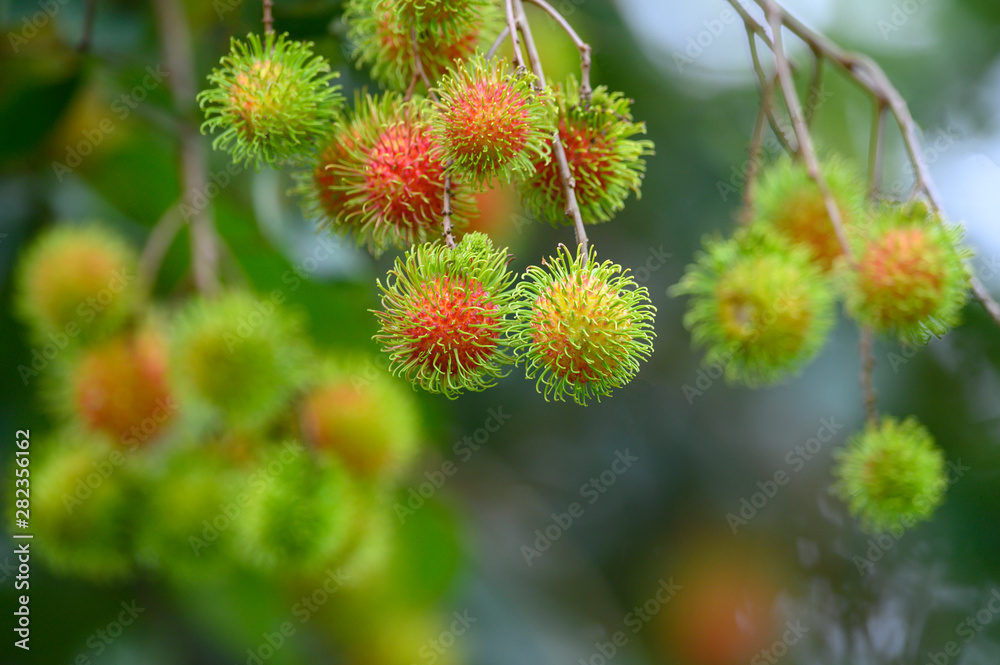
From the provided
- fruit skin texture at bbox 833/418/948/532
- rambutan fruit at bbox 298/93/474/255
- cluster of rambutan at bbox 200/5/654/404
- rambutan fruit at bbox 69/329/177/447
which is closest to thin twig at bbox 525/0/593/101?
cluster of rambutan at bbox 200/5/654/404

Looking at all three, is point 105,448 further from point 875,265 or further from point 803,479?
point 803,479

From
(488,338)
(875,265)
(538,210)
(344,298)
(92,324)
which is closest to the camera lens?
(488,338)

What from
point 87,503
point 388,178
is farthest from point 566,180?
point 87,503

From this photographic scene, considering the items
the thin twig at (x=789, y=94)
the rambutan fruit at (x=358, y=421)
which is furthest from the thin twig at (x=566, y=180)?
the rambutan fruit at (x=358, y=421)

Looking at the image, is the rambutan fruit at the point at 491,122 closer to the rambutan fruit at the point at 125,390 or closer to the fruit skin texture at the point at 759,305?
the fruit skin texture at the point at 759,305

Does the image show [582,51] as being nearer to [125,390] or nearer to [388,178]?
[388,178]

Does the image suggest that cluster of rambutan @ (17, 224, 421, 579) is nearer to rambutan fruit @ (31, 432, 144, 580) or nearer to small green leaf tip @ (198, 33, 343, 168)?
rambutan fruit @ (31, 432, 144, 580)

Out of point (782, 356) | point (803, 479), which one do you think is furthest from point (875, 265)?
point (803, 479)
